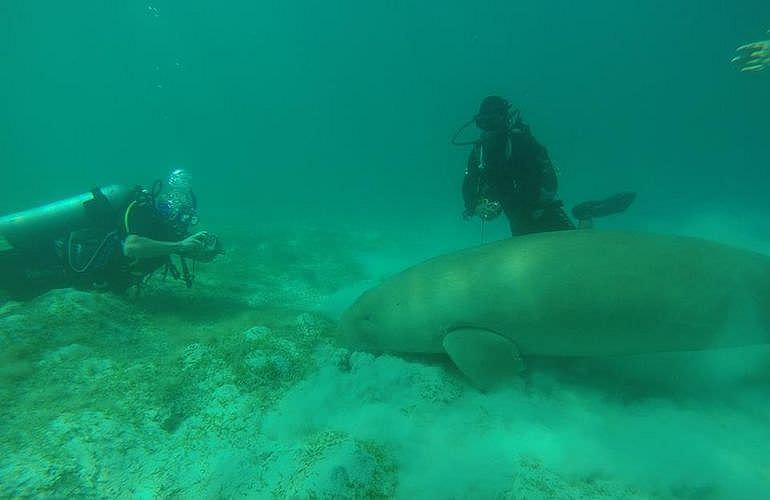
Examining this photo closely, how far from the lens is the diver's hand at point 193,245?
16.7 ft

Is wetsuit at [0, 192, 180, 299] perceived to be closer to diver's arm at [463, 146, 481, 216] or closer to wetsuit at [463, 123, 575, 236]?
diver's arm at [463, 146, 481, 216]

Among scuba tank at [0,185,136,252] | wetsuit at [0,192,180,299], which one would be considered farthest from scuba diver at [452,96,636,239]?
scuba tank at [0,185,136,252]

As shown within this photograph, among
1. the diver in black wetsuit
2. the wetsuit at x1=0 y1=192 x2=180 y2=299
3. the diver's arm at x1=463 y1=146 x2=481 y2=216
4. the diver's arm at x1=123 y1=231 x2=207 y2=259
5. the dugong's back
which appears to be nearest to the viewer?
the dugong's back

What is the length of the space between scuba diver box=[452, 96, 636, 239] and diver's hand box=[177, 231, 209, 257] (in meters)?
3.88

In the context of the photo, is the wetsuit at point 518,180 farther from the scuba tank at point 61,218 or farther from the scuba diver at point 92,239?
the scuba tank at point 61,218

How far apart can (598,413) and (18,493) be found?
399 centimetres

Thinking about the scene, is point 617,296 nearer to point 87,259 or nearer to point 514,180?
point 514,180

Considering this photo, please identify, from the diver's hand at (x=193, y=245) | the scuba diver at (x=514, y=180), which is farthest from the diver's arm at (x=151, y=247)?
the scuba diver at (x=514, y=180)

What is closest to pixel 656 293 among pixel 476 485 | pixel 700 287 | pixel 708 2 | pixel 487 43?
pixel 700 287

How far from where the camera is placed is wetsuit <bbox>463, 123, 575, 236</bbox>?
5844mm

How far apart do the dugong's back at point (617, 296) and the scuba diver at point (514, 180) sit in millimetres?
2450

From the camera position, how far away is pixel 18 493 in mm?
2270

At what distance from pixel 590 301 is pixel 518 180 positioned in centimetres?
340

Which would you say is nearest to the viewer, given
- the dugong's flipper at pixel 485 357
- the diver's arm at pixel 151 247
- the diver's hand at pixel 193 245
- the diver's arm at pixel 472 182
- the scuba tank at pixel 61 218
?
the dugong's flipper at pixel 485 357
